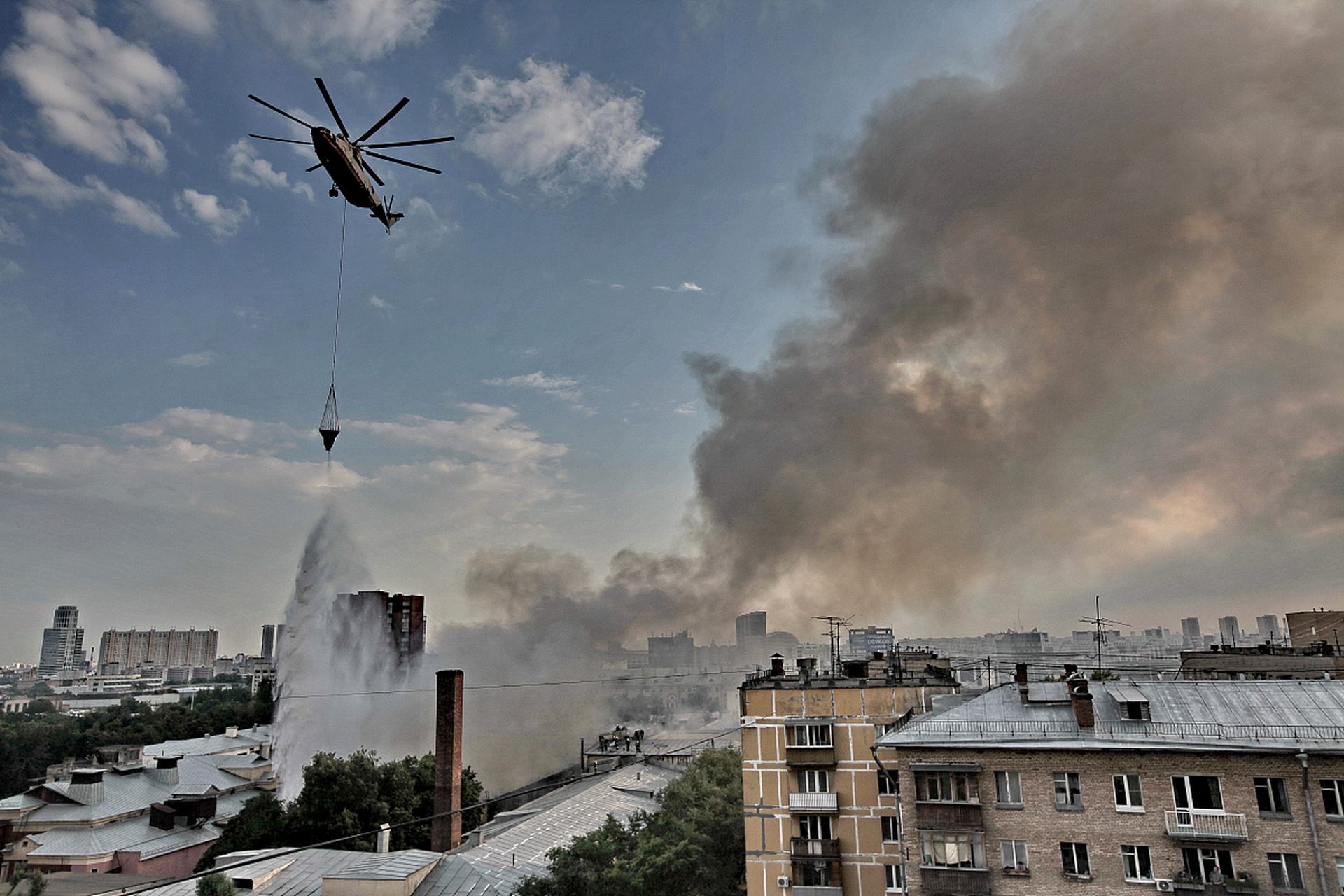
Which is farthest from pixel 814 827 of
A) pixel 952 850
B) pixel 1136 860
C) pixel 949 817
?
pixel 1136 860

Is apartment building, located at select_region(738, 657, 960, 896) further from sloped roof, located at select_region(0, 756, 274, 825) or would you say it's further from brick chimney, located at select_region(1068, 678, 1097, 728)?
sloped roof, located at select_region(0, 756, 274, 825)

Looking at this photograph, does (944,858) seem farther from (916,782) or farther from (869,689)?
(869,689)

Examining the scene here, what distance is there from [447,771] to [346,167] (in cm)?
3303

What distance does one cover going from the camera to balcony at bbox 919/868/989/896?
22.6 meters

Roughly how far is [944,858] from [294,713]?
5617cm

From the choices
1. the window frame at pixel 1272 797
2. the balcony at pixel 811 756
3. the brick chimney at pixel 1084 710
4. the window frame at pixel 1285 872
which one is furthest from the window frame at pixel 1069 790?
the balcony at pixel 811 756

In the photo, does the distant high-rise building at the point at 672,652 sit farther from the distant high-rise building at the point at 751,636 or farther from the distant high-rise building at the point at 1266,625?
the distant high-rise building at the point at 1266,625

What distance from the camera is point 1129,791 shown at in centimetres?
2166

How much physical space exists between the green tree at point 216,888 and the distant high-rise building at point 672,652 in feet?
461

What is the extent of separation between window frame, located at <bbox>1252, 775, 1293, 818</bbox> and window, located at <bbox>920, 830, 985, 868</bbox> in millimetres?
7230

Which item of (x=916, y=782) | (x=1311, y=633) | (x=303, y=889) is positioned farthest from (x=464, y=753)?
(x=1311, y=633)

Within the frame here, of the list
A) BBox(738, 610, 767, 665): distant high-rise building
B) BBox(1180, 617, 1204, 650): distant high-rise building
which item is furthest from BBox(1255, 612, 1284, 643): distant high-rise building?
BBox(738, 610, 767, 665): distant high-rise building

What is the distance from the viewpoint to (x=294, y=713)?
6278 centimetres

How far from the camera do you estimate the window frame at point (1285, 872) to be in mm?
19672
